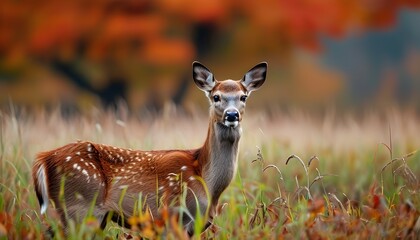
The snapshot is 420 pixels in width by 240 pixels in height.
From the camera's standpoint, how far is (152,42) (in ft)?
62.5

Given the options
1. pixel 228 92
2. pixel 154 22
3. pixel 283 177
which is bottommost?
pixel 283 177

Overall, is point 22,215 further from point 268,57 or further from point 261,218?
point 268,57

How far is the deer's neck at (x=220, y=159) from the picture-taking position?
5141 millimetres

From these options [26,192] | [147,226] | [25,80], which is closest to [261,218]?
[147,226]

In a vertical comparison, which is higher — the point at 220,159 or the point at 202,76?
the point at 202,76

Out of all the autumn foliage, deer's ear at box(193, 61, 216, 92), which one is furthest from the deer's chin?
the autumn foliage

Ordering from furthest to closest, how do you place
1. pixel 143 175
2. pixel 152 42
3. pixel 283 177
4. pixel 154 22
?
pixel 152 42
pixel 154 22
pixel 283 177
pixel 143 175

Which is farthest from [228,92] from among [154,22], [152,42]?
[152,42]

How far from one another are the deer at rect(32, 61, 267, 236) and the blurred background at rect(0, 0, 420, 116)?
10794 mm

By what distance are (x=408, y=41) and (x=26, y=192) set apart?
68.2ft

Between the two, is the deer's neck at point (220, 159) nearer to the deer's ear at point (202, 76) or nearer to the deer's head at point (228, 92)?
the deer's head at point (228, 92)

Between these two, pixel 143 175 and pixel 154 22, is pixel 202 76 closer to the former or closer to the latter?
pixel 143 175

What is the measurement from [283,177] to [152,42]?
1151 centimetres

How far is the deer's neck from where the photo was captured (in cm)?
514
